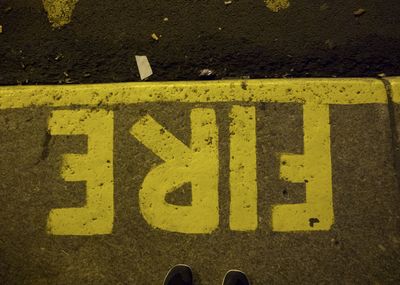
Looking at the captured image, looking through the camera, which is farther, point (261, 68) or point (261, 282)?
point (261, 68)

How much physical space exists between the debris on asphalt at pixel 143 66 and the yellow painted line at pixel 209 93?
10 cm

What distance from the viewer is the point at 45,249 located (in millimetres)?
2584

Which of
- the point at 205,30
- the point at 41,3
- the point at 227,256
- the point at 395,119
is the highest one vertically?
the point at 41,3

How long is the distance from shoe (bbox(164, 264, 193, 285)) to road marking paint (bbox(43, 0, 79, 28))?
199 centimetres

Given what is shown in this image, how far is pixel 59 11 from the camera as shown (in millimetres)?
2781

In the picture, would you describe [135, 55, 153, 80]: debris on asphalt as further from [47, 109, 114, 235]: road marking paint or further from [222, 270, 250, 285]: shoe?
[222, 270, 250, 285]: shoe

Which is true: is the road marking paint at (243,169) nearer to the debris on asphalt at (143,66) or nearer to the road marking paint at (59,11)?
the debris on asphalt at (143,66)

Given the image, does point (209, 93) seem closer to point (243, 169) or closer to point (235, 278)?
point (243, 169)

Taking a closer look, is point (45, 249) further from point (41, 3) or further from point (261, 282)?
point (41, 3)

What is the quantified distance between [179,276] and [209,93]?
131cm

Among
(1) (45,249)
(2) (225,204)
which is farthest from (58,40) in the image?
(2) (225,204)

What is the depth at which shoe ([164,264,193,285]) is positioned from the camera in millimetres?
2525

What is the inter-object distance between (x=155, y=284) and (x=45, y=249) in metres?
0.82

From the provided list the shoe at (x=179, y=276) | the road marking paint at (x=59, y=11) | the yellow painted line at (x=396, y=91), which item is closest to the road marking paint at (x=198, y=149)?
the yellow painted line at (x=396, y=91)
